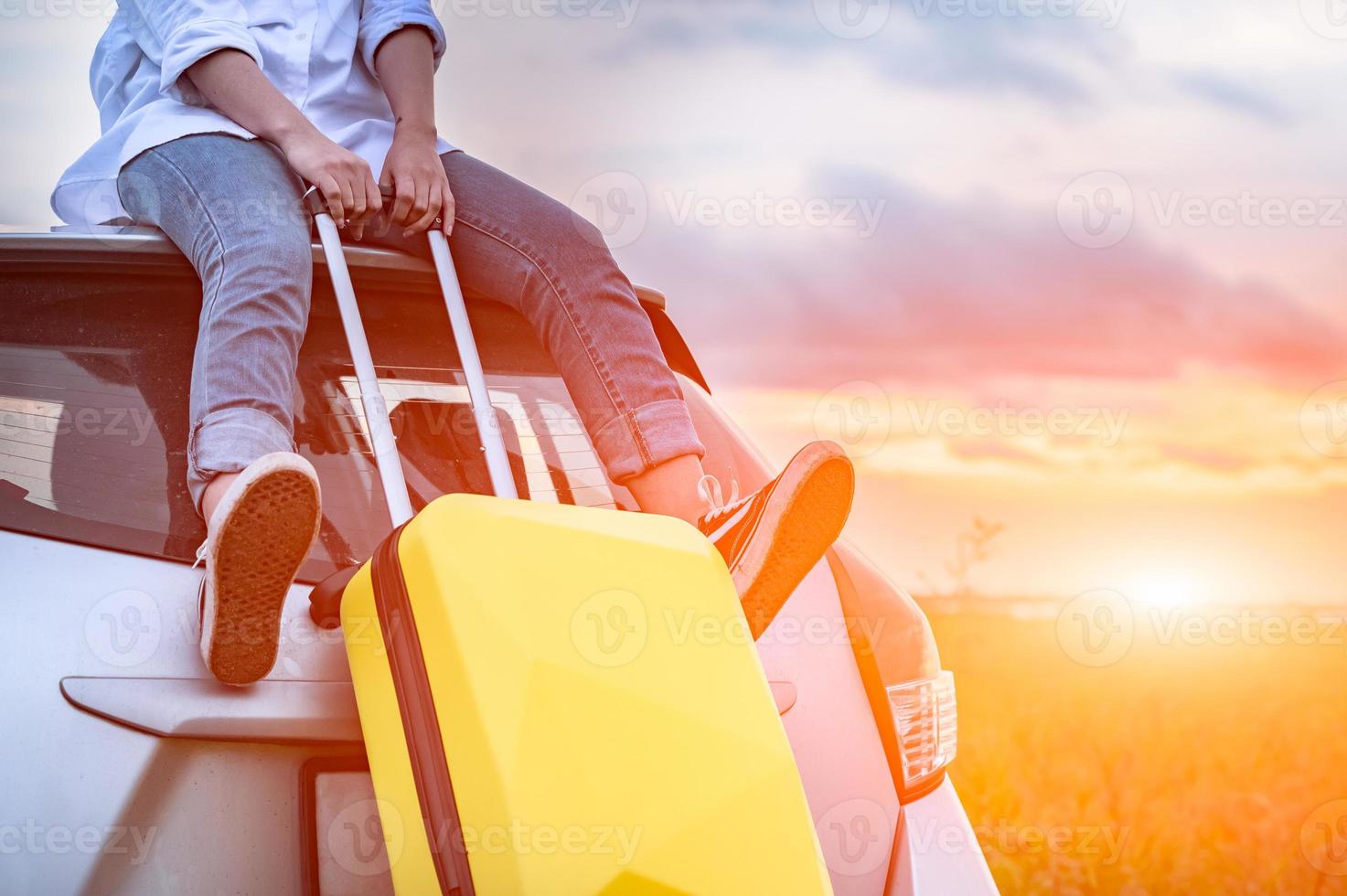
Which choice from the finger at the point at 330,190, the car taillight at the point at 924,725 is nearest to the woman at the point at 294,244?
the finger at the point at 330,190

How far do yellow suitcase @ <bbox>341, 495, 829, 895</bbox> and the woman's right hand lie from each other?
73 centimetres

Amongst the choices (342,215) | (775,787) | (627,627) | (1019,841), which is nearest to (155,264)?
(342,215)

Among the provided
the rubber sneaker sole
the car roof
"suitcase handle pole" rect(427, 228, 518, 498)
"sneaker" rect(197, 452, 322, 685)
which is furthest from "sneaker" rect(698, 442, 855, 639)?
the car roof

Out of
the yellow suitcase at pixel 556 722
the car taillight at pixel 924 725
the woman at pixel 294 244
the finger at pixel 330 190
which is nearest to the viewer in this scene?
the yellow suitcase at pixel 556 722

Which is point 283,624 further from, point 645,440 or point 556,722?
point 645,440

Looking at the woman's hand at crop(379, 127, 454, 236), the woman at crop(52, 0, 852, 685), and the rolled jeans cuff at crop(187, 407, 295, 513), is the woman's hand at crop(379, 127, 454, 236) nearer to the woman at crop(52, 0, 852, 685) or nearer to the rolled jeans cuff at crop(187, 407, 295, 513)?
the woman at crop(52, 0, 852, 685)

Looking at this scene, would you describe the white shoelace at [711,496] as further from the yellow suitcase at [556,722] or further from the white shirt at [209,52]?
the white shirt at [209,52]

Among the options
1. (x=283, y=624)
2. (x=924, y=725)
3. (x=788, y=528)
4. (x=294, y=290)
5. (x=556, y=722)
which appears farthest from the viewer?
(x=924, y=725)

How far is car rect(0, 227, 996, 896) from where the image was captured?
1.17 m

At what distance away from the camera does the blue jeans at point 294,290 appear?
1408 millimetres

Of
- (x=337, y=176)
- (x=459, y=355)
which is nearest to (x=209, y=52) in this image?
(x=337, y=176)

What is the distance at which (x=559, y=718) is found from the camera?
115cm

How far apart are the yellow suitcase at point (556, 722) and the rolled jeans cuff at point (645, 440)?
0.36m

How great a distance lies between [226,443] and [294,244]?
0.39 meters
